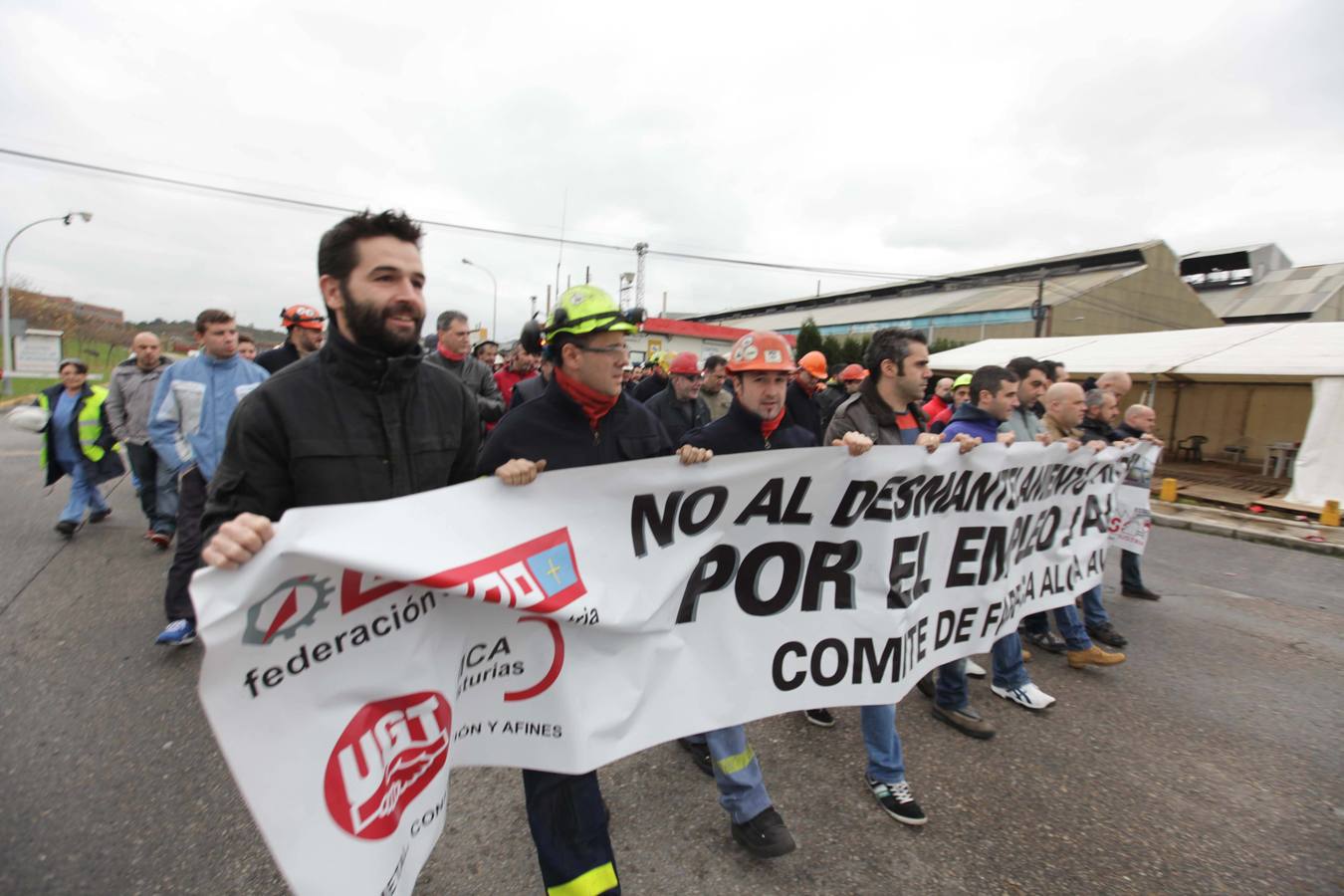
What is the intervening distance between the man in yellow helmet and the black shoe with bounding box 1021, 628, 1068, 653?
3.58m

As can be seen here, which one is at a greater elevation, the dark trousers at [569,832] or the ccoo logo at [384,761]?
the ccoo logo at [384,761]

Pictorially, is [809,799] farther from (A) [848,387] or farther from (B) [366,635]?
(A) [848,387]

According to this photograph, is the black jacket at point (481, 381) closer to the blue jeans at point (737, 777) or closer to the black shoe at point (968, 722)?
the blue jeans at point (737, 777)

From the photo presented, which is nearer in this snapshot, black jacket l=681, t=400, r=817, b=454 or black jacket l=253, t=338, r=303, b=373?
black jacket l=681, t=400, r=817, b=454

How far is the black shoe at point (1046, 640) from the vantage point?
14.2 feet

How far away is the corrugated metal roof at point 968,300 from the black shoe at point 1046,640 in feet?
134

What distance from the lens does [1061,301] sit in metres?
38.5

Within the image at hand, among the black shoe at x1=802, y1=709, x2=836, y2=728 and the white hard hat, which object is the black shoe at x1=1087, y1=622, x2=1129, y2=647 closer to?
the black shoe at x1=802, y1=709, x2=836, y2=728

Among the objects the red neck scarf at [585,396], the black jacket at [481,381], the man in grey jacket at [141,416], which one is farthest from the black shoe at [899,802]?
the man in grey jacket at [141,416]

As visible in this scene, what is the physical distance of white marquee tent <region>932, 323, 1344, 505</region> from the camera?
10.7m

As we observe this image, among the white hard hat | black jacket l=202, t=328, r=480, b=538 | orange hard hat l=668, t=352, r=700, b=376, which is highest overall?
orange hard hat l=668, t=352, r=700, b=376

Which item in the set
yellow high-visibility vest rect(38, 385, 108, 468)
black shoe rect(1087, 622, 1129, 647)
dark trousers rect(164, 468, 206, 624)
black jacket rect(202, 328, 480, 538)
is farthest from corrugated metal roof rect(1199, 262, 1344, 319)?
yellow high-visibility vest rect(38, 385, 108, 468)

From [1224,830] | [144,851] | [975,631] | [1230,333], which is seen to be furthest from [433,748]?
[1230,333]

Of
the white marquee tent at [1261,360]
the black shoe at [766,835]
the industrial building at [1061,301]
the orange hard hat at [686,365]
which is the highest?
the industrial building at [1061,301]
